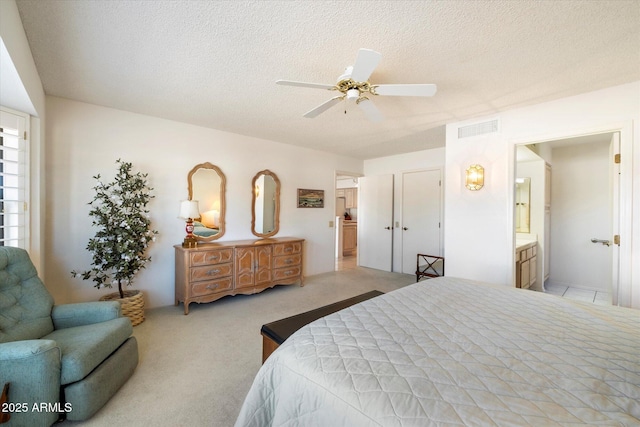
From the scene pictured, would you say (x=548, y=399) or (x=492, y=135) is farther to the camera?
(x=492, y=135)

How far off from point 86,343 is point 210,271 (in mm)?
1644

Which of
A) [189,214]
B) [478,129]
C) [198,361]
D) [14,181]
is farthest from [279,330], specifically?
[478,129]

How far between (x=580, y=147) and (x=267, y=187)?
5083 millimetres

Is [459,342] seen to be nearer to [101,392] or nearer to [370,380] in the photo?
[370,380]

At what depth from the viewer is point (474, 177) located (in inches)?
125

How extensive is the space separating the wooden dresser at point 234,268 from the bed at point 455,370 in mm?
2322

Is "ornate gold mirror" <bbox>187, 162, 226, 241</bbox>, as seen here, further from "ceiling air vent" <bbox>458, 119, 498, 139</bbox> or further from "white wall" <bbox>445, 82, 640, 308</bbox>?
"ceiling air vent" <bbox>458, 119, 498, 139</bbox>

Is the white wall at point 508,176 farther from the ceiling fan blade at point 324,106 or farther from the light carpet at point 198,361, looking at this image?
the ceiling fan blade at point 324,106

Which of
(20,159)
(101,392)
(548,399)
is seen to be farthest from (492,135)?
(20,159)

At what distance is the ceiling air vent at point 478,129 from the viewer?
3.08 meters

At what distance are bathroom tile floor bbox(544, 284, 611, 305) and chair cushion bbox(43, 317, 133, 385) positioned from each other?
17.3 ft

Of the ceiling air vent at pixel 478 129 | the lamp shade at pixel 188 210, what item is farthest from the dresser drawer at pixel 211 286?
the ceiling air vent at pixel 478 129

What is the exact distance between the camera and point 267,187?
4426 millimetres

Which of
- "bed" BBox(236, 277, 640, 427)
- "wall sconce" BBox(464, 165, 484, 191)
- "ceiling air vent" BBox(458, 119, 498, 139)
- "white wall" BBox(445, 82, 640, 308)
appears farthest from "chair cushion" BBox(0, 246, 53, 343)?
"ceiling air vent" BBox(458, 119, 498, 139)
